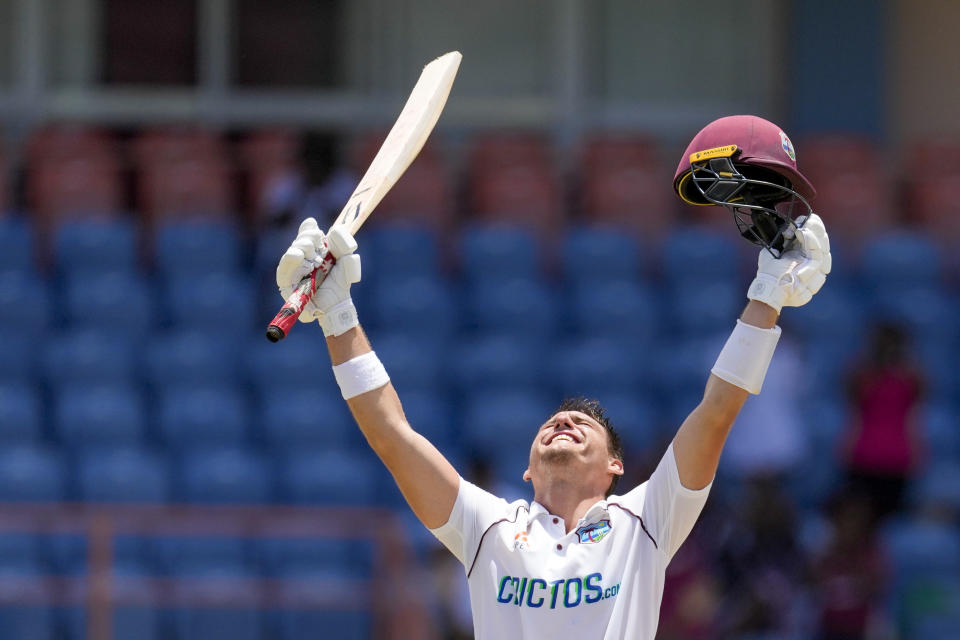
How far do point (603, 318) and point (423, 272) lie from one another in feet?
3.63

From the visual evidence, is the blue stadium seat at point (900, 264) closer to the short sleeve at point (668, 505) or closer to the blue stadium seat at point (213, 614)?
the blue stadium seat at point (213, 614)

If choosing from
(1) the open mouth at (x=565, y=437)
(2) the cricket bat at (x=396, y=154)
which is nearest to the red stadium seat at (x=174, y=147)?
(2) the cricket bat at (x=396, y=154)

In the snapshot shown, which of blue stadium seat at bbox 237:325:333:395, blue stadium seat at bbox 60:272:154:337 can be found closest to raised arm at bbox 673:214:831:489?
blue stadium seat at bbox 237:325:333:395

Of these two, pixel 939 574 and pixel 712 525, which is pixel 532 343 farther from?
pixel 939 574

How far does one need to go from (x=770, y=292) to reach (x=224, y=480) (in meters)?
5.35

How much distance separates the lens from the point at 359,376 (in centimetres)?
381

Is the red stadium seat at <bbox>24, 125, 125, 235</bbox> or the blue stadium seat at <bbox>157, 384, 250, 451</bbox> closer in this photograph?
the blue stadium seat at <bbox>157, 384, 250, 451</bbox>

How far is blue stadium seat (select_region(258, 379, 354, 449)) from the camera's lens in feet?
29.1

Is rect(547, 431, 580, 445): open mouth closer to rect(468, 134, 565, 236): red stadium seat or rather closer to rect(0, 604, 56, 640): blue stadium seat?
rect(0, 604, 56, 640): blue stadium seat

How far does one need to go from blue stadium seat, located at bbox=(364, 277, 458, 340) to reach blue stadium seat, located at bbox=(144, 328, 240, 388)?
876mm

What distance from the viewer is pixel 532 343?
9391mm

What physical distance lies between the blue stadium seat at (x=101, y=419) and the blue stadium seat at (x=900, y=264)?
4.40 metres

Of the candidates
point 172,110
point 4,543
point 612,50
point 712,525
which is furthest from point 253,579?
point 612,50

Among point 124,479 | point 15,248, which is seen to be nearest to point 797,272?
point 124,479
